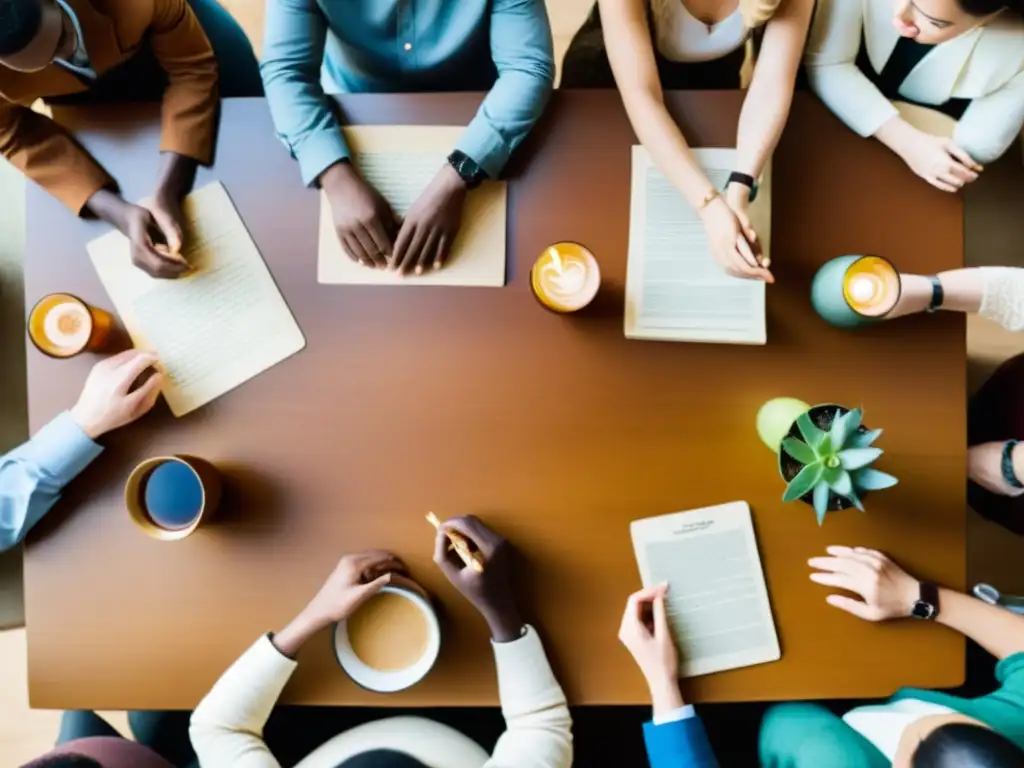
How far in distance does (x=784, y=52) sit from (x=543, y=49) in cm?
32

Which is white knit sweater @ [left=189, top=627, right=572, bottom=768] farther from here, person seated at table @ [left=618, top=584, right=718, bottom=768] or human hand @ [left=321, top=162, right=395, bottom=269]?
human hand @ [left=321, top=162, right=395, bottom=269]

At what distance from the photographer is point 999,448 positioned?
3.23 ft

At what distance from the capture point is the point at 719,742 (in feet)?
3.76

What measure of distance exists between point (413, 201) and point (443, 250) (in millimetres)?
82

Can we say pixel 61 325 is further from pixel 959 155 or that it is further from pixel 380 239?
pixel 959 155

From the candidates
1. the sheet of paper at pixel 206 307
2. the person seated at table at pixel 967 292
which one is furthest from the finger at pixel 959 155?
the sheet of paper at pixel 206 307

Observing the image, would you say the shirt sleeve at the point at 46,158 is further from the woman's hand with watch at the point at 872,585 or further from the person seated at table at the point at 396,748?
the woman's hand with watch at the point at 872,585

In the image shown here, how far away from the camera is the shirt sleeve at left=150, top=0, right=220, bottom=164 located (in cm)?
93

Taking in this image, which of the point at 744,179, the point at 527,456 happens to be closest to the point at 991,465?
the point at 744,179

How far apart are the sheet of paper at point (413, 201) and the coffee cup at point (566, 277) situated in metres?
0.07

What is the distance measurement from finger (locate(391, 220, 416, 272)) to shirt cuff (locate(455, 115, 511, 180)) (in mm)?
117

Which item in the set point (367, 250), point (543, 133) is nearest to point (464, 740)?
point (367, 250)

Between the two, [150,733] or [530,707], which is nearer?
[530,707]

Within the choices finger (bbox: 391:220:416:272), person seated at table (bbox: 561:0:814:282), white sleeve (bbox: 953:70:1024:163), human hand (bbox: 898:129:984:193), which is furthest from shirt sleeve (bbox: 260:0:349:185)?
white sleeve (bbox: 953:70:1024:163)
